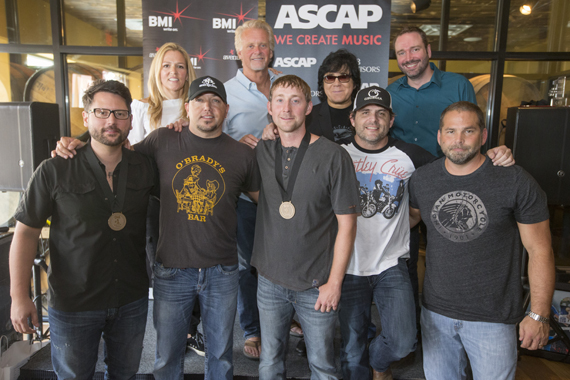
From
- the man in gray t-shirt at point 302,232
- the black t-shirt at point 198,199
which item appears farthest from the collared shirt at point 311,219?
the black t-shirt at point 198,199

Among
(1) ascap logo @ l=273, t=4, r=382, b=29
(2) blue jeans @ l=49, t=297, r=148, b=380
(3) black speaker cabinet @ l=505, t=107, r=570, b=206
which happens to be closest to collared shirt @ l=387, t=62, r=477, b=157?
(3) black speaker cabinet @ l=505, t=107, r=570, b=206

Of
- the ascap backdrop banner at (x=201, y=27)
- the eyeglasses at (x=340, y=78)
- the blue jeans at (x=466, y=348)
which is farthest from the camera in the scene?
the ascap backdrop banner at (x=201, y=27)

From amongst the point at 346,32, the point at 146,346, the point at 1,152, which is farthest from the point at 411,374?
the point at 1,152

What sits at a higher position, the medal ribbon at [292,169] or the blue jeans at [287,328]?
the medal ribbon at [292,169]

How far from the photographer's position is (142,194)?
6.09 ft

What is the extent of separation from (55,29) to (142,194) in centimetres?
352

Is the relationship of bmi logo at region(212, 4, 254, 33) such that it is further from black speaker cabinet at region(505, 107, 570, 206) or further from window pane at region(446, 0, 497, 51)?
black speaker cabinet at region(505, 107, 570, 206)

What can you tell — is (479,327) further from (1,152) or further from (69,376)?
(1,152)

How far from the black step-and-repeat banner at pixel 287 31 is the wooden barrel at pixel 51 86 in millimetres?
1139

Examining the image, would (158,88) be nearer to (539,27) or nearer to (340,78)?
(340,78)

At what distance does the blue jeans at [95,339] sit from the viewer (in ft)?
5.55

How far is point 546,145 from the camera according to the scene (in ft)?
9.03

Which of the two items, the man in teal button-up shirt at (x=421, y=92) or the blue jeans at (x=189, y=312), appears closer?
the blue jeans at (x=189, y=312)

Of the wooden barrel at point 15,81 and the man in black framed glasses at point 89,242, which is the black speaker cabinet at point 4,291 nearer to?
the man in black framed glasses at point 89,242
